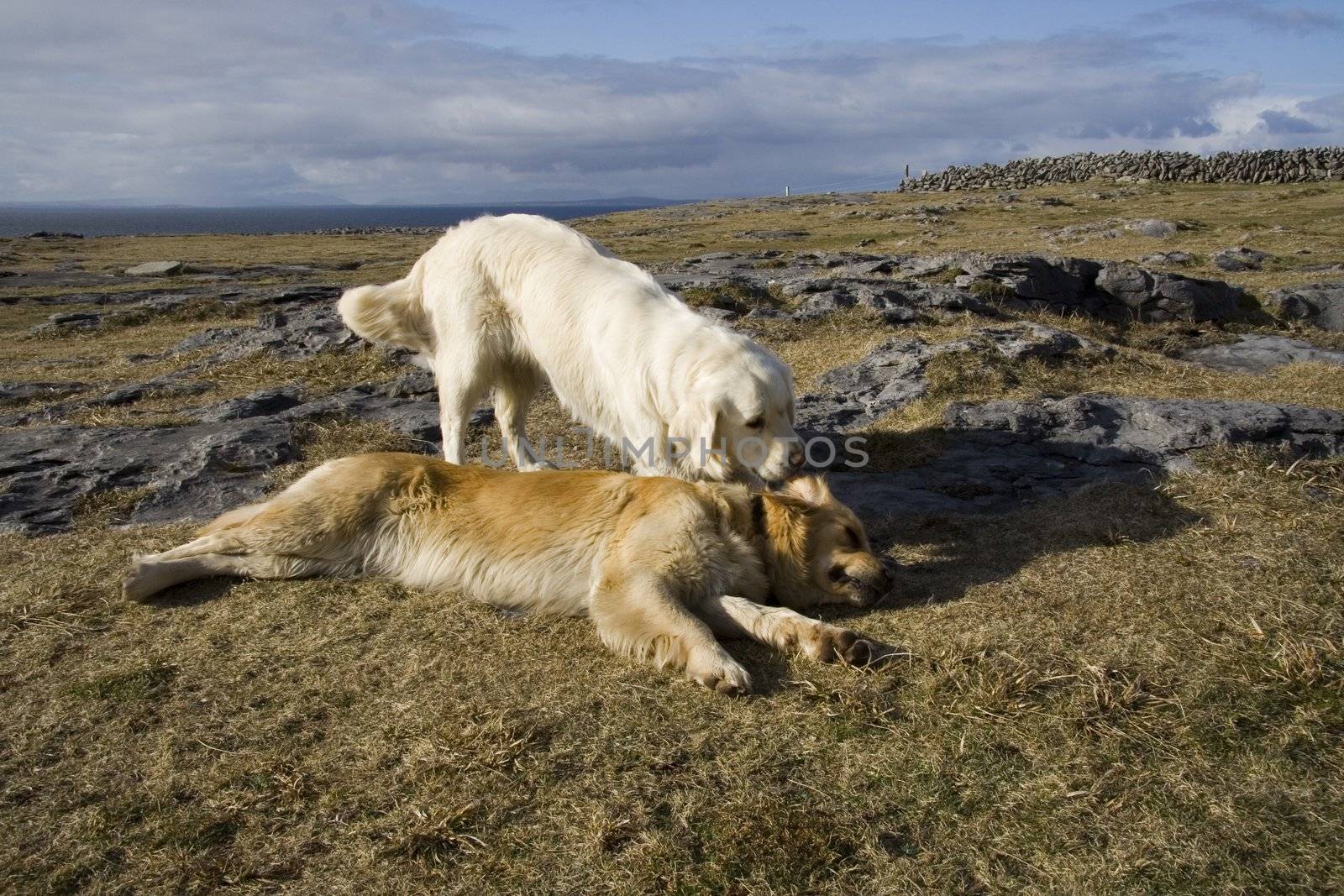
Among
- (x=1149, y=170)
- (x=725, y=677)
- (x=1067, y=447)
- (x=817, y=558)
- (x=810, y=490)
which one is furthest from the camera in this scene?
(x=1149, y=170)

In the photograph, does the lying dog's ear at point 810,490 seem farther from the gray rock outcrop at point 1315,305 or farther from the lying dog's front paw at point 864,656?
the gray rock outcrop at point 1315,305

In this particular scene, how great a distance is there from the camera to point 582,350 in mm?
6125

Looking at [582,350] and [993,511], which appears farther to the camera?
[582,350]

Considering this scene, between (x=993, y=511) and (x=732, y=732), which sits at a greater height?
(x=993, y=511)

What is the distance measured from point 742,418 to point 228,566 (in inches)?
118

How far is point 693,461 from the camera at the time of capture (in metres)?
5.46

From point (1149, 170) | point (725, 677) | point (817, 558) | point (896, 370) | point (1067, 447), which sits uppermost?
point (1149, 170)

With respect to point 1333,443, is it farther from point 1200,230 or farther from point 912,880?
point 1200,230

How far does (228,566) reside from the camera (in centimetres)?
503

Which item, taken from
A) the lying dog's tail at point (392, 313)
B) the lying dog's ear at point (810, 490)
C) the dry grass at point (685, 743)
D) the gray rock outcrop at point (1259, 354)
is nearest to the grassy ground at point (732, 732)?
the dry grass at point (685, 743)

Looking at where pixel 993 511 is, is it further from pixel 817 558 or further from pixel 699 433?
pixel 699 433

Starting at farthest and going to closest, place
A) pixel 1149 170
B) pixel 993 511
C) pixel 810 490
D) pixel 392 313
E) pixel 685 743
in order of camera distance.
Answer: pixel 1149 170 < pixel 392 313 < pixel 993 511 < pixel 810 490 < pixel 685 743

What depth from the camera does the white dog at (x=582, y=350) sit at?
5.30m

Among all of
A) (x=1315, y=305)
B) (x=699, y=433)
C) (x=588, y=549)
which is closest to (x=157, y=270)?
(x=699, y=433)
